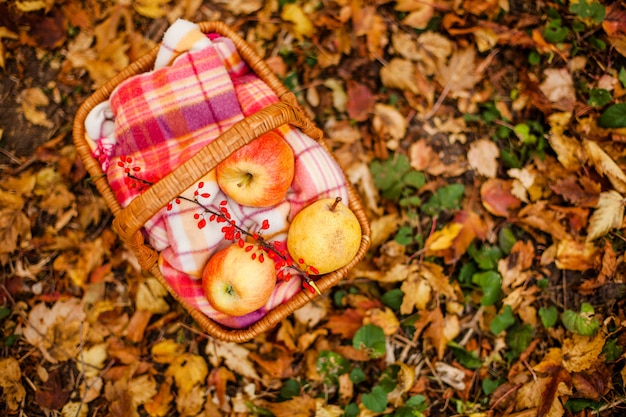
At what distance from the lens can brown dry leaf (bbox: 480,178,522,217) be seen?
2121 millimetres

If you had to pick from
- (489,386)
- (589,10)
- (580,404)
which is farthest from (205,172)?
(589,10)

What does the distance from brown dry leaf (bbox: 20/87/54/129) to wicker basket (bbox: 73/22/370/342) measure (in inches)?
23.1

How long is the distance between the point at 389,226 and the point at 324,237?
2.18 ft

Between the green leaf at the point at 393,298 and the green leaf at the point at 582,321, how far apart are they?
0.74 metres

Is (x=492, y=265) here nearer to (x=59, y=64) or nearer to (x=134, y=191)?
(x=134, y=191)

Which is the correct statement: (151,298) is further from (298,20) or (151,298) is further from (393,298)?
(298,20)

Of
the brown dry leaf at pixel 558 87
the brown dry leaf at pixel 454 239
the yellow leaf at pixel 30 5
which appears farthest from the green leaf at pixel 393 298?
the yellow leaf at pixel 30 5

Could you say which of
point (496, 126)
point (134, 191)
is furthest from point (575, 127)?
point (134, 191)

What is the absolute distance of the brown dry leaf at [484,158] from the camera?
219cm

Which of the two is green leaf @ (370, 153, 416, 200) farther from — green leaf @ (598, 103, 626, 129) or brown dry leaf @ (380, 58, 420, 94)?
green leaf @ (598, 103, 626, 129)

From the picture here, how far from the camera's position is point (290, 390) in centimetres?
196

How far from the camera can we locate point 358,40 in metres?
2.32

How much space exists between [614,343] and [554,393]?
337 mm

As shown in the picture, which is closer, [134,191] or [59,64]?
[134,191]
